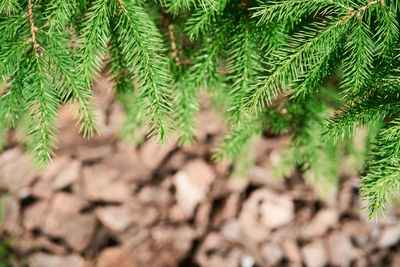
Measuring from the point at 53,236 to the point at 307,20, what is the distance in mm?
2265

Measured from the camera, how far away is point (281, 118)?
140 centimetres

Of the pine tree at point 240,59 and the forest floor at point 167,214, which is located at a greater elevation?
the pine tree at point 240,59

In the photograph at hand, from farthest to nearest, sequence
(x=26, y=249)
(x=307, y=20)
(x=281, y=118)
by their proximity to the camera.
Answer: (x=26, y=249) < (x=281, y=118) < (x=307, y=20)

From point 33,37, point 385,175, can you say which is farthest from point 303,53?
point 33,37

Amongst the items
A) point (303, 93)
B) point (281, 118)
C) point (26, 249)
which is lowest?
point (26, 249)

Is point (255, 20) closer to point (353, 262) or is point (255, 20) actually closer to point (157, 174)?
point (157, 174)

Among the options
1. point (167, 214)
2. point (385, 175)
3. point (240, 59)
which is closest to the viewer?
point (385, 175)

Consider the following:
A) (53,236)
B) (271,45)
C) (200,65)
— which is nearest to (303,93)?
(271,45)

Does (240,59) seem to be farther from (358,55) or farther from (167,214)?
(167,214)

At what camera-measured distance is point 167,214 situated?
2.25 metres

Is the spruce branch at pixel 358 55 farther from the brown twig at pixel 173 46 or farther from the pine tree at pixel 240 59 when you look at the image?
the brown twig at pixel 173 46

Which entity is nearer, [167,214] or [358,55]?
[358,55]

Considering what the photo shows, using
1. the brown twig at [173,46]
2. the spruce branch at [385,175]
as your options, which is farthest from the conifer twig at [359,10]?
the brown twig at [173,46]

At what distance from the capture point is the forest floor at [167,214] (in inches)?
81.6
